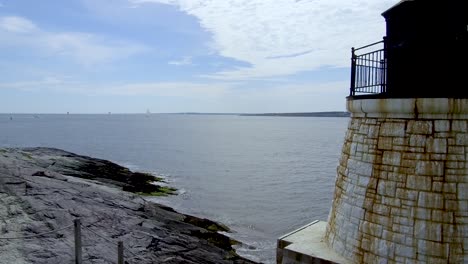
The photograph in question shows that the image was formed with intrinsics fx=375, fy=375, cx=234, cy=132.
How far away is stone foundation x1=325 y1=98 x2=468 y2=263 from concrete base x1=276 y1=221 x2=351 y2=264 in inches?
19.7

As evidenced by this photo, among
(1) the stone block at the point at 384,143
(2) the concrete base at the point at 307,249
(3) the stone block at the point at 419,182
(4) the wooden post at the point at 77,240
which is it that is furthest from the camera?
(4) the wooden post at the point at 77,240

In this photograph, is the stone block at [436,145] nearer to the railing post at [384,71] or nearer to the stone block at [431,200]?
the stone block at [431,200]

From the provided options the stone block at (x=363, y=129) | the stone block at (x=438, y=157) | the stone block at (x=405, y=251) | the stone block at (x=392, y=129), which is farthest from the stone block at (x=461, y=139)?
the stone block at (x=405, y=251)

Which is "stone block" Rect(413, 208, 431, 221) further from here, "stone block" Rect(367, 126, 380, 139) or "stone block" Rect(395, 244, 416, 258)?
"stone block" Rect(367, 126, 380, 139)

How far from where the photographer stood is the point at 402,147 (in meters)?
6.39

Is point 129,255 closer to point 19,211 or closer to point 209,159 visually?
point 19,211

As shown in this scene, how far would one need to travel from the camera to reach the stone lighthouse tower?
19.9ft

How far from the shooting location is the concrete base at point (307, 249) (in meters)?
7.37

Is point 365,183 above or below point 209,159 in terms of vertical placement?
above

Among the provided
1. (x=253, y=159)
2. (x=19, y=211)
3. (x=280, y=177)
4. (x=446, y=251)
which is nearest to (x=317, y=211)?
(x=280, y=177)

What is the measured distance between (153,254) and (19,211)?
490cm

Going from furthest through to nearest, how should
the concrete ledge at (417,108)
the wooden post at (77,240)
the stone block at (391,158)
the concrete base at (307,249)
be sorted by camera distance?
1. the wooden post at (77,240)
2. the concrete base at (307,249)
3. the stone block at (391,158)
4. the concrete ledge at (417,108)

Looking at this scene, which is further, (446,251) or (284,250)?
(284,250)

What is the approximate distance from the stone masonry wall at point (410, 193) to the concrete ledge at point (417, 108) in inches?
3.9
